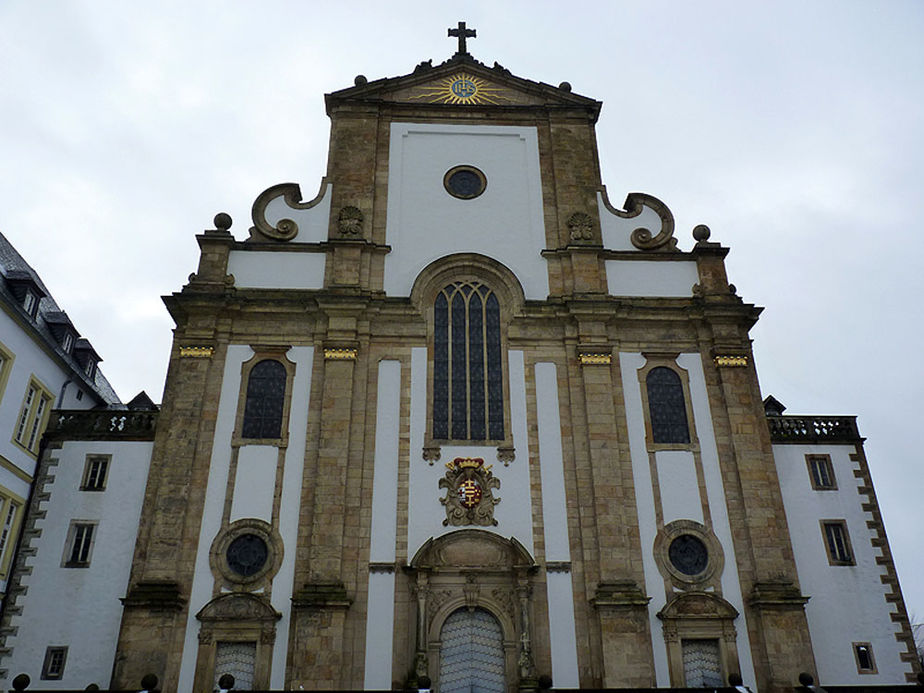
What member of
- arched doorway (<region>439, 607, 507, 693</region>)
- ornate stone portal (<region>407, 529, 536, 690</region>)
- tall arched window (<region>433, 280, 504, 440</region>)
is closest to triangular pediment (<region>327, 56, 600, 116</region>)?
tall arched window (<region>433, 280, 504, 440</region>)

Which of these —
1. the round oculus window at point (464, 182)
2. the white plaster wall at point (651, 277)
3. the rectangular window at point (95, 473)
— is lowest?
the rectangular window at point (95, 473)

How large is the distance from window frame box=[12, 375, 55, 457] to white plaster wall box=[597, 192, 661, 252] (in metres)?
17.2

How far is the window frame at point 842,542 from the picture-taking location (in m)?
21.2

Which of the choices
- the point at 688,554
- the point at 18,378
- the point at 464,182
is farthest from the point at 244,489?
the point at 464,182

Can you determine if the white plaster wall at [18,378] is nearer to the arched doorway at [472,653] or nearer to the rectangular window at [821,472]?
the arched doorway at [472,653]

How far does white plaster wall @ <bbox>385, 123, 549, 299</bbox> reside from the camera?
24234 millimetres

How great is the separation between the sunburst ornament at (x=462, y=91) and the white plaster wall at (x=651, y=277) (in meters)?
7.39

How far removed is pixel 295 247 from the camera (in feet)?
79.3

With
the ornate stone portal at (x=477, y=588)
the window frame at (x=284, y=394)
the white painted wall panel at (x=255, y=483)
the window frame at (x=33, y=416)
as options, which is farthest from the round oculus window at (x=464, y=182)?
the window frame at (x=33, y=416)

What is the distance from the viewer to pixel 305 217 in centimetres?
2486

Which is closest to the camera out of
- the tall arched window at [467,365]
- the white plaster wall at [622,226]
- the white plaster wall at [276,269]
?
the tall arched window at [467,365]

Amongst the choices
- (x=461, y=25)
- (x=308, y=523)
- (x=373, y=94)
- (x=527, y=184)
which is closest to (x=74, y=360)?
(x=308, y=523)

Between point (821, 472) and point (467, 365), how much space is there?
34.2 feet

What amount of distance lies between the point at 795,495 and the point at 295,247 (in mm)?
16065
